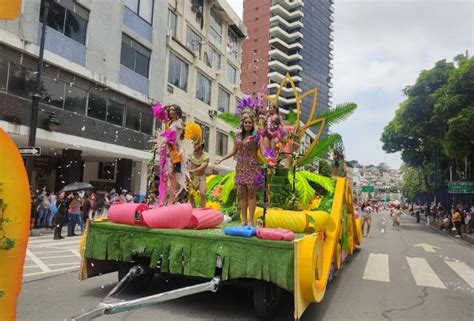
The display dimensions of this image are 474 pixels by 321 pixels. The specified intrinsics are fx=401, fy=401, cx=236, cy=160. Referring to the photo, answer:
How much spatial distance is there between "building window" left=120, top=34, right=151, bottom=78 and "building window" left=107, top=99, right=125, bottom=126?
2.24 metres

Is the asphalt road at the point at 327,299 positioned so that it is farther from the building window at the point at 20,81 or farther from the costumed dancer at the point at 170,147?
the building window at the point at 20,81

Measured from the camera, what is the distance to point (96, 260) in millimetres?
5480

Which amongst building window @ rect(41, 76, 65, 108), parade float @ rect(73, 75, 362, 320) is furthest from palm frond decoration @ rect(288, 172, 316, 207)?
building window @ rect(41, 76, 65, 108)

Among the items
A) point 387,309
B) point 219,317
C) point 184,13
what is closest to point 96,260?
point 219,317

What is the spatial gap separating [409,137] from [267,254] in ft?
97.7

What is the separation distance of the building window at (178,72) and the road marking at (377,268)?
17627mm

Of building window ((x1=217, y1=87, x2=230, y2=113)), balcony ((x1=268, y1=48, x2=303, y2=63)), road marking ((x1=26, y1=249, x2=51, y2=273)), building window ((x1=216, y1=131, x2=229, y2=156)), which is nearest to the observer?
road marking ((x1=26, y1=249, x2=51, y2=273))

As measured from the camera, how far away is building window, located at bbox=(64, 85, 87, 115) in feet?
56.3

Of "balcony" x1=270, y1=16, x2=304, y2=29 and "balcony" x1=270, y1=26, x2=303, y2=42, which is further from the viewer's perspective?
"balcony" x1=270, y1=16, x2=304, y2=29

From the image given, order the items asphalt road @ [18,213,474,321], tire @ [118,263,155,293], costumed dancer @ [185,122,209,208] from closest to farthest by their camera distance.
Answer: asphalt road @ [18,213,474,321] < tire @ [118,263,155,293] < costumed dancer @ [185,122,209,208]

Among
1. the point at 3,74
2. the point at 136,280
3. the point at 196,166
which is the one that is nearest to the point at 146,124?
the point at 3,74

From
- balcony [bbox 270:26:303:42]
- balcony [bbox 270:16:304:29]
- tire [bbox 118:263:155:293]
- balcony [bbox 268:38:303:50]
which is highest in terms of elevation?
balcony [bbox 270:16:304:29]

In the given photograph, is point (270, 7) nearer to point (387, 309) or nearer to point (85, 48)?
point (85, 48)

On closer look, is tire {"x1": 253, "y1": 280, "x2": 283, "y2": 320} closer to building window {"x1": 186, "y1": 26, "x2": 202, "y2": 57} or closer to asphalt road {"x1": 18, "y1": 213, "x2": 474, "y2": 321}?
asphalt road {"x1": 18, "y1": 213, "x2": 474, "y2": 321}
